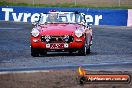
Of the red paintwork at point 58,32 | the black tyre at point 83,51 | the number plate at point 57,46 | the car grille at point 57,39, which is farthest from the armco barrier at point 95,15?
the number plate at point 57,46

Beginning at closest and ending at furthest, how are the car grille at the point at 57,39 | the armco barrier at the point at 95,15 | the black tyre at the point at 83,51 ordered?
the car grille at the point at 57,39, the black tyre at the point at 83,51, the armco barrier at the point at 95,15

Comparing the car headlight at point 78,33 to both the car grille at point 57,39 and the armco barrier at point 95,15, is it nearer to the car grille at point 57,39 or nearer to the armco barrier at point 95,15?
the car grille at point 57,39

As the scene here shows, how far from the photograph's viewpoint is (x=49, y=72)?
11.3m

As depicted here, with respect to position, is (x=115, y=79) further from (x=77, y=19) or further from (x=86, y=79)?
(x=77, y=19)

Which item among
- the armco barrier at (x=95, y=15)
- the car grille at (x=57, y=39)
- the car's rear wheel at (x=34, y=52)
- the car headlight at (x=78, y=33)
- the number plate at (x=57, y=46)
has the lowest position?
the armco barrier at (x=95, y=15)

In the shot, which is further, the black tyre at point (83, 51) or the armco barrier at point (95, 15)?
the armco barrier at point (95, 15)

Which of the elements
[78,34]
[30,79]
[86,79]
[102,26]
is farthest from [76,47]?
[102,26]

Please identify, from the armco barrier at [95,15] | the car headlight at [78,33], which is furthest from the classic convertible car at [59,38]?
the armco barrier at [95,15]

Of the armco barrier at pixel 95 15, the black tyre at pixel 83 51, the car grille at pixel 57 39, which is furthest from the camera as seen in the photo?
the armco barrier at pixel 95 15

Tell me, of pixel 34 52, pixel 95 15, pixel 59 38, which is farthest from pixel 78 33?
pixel 95 15

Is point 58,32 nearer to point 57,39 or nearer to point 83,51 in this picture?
point 57,39

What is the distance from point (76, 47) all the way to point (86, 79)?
751cm

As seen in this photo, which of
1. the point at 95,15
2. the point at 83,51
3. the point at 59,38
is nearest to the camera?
the point at 59,38

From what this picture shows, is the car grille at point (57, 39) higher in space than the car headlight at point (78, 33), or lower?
lower
